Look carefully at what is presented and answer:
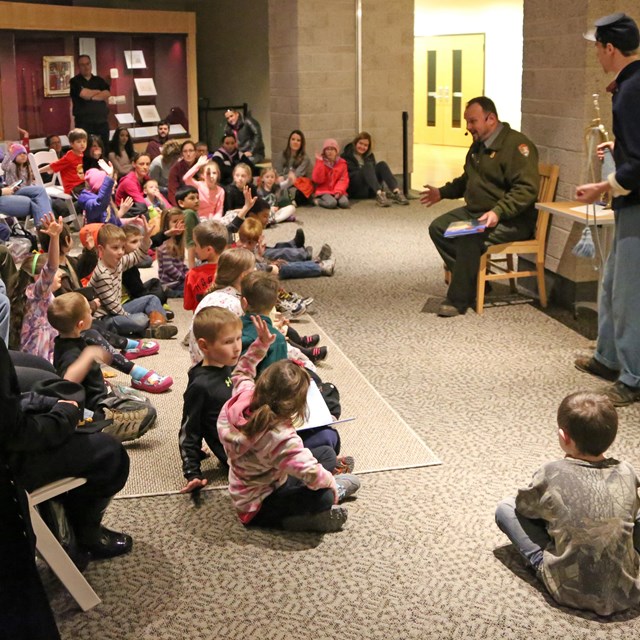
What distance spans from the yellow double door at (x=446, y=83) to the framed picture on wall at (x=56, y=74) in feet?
19.7

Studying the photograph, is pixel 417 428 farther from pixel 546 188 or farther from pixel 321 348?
pixel 546 188

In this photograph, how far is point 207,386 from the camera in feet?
12.1

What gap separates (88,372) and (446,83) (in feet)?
50.0

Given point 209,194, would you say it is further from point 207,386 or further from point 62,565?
point 62,565

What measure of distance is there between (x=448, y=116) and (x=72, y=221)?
1048cm

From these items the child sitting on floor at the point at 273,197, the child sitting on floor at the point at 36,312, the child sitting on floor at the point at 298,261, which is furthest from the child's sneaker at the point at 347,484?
the child sitting on floor at the point at 273,197

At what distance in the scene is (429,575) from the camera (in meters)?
3.17

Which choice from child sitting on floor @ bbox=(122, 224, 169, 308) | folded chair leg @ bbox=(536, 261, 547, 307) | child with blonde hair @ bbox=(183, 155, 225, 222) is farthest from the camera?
child with blonde hair @ bbox=(183, 155, 225, 222)

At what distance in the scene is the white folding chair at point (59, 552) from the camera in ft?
9.14

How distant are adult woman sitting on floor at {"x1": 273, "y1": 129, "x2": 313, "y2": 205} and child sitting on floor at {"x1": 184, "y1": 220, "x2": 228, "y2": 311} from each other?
5570 millimetres

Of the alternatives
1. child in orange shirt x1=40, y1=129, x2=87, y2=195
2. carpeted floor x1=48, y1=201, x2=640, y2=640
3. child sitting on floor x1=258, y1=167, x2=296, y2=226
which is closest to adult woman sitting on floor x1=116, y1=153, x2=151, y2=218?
child in orange shirt x1=40, y1=129, x2=87, y2=195

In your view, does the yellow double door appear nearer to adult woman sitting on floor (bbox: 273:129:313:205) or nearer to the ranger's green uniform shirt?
adult woman sitting on floor (bbox: 273:129:313:205)

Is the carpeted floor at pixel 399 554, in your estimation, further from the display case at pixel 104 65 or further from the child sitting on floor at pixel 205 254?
the display case at pixel 104 65

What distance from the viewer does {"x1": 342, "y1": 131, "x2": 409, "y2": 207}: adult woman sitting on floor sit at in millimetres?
11336
